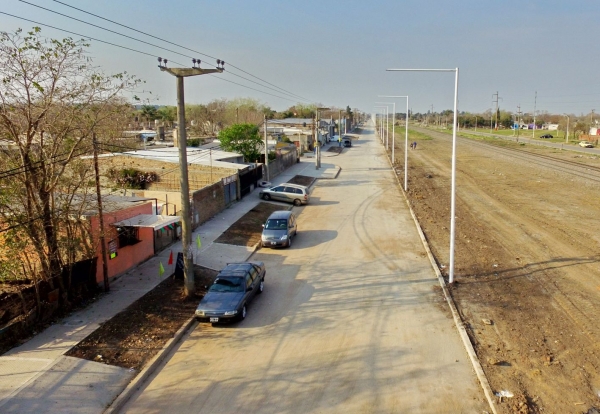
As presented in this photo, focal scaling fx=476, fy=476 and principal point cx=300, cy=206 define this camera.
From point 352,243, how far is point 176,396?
1372 centimetres

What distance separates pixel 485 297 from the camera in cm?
1563

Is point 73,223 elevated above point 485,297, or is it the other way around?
point 73,223

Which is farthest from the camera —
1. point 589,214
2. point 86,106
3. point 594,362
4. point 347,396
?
point 589,214

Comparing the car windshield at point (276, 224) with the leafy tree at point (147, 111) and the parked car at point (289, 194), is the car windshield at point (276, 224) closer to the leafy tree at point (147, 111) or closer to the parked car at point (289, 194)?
the leafy tree at point (147, 111)

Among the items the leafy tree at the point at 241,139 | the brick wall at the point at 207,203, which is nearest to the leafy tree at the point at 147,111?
the brick wall at the point at 207,203

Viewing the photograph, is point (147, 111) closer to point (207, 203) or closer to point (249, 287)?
point (207, 203)

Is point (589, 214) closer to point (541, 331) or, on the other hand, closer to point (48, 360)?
point (541, 331)

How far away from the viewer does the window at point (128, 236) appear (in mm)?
17306

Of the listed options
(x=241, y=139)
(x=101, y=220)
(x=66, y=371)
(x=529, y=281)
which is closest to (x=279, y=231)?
(x=101, y=220)

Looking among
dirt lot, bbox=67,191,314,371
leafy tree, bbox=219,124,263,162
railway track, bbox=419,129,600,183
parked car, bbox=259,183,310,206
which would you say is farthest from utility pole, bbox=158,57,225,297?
railway track, bbox=419,129,600,183

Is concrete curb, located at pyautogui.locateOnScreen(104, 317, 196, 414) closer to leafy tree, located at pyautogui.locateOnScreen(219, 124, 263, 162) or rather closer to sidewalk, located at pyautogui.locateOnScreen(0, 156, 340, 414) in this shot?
sidewalk, located at pyautogui.locateOnScreen(0, 156, 340, 414)

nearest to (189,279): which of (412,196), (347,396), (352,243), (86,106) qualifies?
(86,106)

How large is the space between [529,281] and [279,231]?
420 inches

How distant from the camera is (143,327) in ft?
43.9
